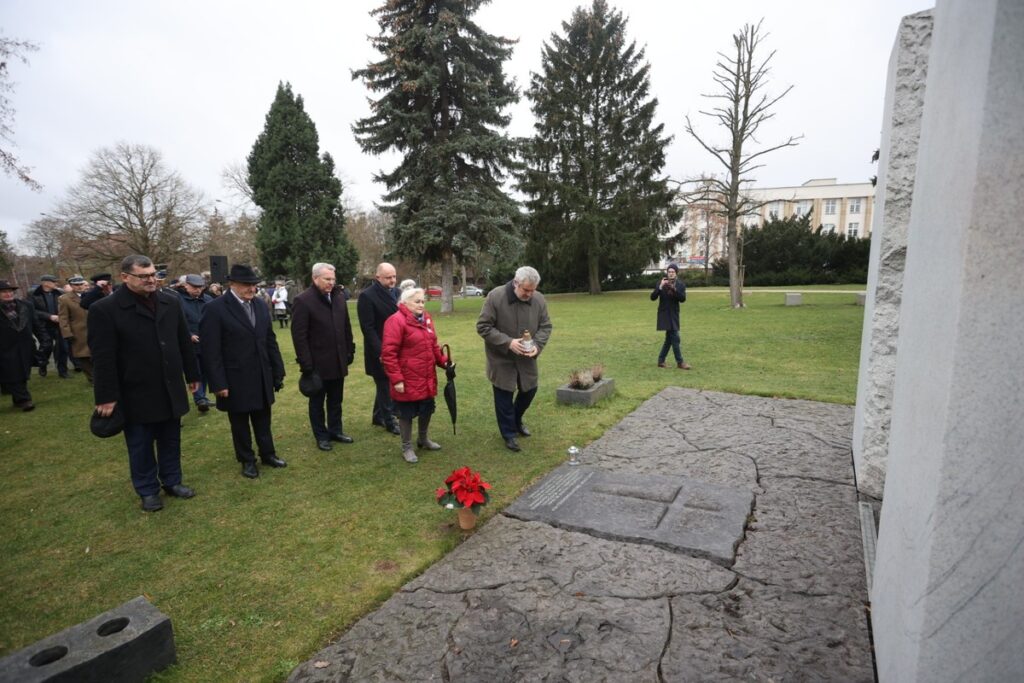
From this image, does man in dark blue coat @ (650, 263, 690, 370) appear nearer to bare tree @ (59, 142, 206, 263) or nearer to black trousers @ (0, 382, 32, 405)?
black trousers @ (0, 382, 32, 405)

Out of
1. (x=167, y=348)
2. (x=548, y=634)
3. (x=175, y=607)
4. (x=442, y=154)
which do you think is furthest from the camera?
(x=442, y=154)

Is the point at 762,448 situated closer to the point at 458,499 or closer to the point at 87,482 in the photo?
the point at 458,499

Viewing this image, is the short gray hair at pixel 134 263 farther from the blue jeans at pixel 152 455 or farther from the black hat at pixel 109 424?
the blue jeans at pixel 152 455

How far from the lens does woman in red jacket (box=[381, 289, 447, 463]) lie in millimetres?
5219

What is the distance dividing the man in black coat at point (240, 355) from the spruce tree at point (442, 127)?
56.8ft

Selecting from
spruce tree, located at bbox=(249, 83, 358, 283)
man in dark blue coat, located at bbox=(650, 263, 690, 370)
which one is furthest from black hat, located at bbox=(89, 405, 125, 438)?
spruce tree, located at bbox=(249, 83, 358, 283)

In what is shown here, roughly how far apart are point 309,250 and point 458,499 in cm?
2703

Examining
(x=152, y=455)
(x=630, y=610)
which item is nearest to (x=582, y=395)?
(x=630, y=610)

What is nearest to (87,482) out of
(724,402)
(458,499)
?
(458,499)

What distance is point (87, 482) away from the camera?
5.32 metres

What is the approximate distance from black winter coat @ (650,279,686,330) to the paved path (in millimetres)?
5419

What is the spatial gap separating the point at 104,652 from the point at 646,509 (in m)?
3.50

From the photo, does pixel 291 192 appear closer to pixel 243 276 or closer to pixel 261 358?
pixel 243 276

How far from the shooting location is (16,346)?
8.15 metres
